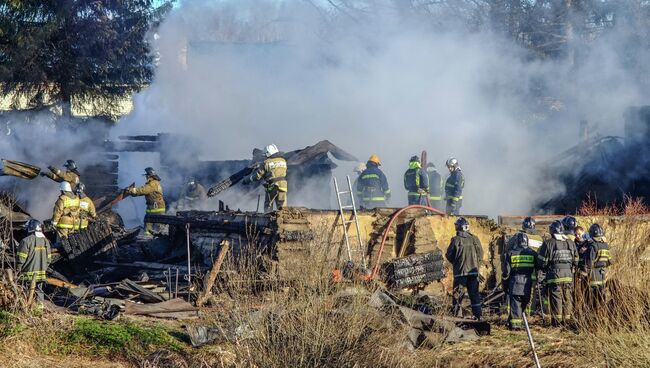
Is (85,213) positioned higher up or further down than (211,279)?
higher up

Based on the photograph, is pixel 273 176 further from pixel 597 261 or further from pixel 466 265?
pixel 597 261

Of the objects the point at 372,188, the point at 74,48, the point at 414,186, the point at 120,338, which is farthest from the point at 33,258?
the point at 74,48

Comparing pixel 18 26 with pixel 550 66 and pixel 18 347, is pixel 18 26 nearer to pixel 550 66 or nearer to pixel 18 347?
pixel 18 347

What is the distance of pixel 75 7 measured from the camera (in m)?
22.3

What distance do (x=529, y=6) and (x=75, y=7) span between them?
14081 mm

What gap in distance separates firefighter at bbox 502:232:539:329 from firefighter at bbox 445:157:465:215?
528cm

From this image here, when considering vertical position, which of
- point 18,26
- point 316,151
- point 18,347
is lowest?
point 18,347

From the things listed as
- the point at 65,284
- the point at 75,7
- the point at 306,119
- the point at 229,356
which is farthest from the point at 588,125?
the point at 229,356

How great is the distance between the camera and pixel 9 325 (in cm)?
1066

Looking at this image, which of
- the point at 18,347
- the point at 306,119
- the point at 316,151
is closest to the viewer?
the point at 18,347

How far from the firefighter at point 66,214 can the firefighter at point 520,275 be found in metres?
7.54

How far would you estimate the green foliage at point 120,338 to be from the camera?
10.4 meters

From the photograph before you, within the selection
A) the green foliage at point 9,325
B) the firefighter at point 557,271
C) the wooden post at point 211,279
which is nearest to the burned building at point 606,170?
the firefighter at point 557,271

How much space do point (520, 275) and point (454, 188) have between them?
18.2 feet
